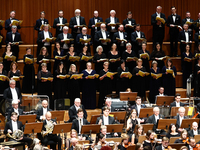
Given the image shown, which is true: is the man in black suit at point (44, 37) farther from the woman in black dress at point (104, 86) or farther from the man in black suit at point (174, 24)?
the man in black suit at point (174, 24)

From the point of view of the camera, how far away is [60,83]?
1311 cm

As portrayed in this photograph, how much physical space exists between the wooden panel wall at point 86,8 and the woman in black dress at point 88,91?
13.3ft

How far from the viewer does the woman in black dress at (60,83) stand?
42.7 feet

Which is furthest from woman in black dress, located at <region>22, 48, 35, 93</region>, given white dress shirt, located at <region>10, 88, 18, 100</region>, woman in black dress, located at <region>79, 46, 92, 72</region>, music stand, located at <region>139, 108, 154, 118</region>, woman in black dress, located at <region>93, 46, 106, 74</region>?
music stand, located at <region>139, 108, 154, 118</region>

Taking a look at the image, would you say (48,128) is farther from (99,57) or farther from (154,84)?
(154,84)

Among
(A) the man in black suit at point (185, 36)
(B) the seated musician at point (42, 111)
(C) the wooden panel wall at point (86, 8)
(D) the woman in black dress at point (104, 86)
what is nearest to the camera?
(B) the seated musician at point (42, 111)

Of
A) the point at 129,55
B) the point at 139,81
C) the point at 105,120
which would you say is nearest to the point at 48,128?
the point at 105,120

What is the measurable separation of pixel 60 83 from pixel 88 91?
84 centimetres

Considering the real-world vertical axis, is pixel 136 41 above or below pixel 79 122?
above

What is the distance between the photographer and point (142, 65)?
14.1 m

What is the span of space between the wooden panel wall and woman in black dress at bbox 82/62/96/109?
4040 mm

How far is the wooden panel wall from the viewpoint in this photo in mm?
16531

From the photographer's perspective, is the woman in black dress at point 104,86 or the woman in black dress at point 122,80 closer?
the woman in black dress at point 104,86

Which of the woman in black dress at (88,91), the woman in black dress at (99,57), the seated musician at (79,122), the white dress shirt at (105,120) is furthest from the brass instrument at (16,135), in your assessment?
the woman in black dress at (99,57)
